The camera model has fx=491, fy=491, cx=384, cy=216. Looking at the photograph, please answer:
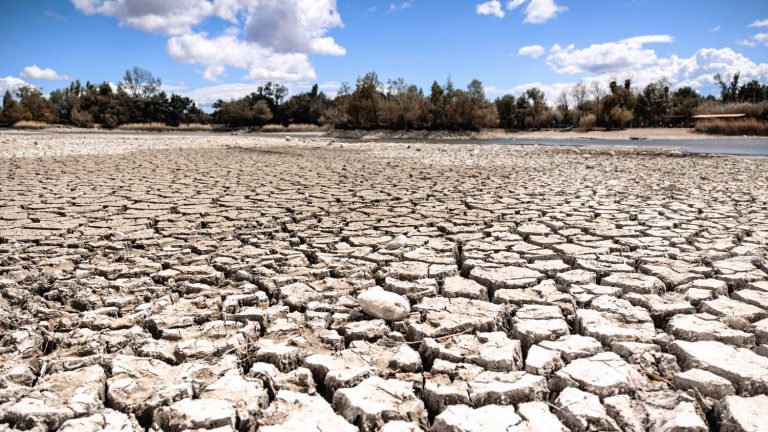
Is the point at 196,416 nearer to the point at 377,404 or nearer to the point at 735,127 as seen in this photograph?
the point at 377,404

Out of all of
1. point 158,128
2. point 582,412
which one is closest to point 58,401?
point 582,412

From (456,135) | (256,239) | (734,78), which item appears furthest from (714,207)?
(734,78)

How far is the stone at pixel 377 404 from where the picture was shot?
5.18 ft

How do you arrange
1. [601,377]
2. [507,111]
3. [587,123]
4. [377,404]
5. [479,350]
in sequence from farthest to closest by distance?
[507,111], [587,123], [479,350], [601,377], [377,404]

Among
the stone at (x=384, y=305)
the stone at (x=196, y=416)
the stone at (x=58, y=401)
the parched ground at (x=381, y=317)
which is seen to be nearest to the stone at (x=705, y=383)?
the parched ground at (x=381, y=317)

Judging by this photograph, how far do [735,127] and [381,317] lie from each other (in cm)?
3659

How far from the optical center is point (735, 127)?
30891mm

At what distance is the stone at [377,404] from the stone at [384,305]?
0.57 m

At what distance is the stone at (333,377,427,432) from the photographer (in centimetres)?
158

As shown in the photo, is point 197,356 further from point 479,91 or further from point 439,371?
point 479,91

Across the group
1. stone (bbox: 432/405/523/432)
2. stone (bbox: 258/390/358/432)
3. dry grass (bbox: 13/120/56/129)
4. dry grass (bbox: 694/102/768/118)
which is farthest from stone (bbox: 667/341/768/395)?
dry grass (bbox: 13/120/56/129)

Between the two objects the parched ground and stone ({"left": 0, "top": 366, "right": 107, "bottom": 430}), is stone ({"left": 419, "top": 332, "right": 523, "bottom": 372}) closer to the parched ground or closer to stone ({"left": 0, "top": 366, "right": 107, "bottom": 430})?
the parched ground

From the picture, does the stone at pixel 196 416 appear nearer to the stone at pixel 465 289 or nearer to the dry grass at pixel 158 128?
the stone at pixel 465 289

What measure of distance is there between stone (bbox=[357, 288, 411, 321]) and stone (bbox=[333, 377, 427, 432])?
1.87 feet
